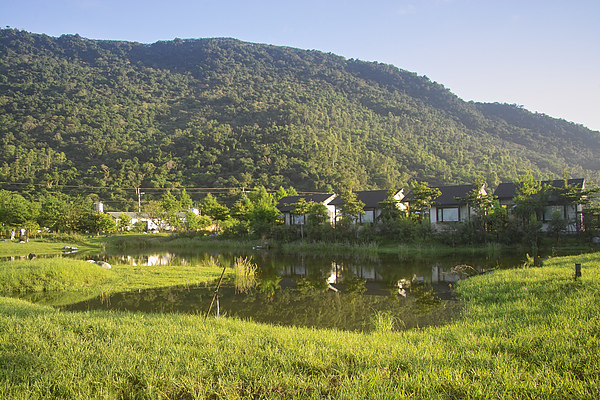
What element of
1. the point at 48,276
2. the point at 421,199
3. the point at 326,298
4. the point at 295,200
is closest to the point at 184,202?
the point at 295,200

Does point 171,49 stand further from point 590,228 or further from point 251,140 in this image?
point 590,228

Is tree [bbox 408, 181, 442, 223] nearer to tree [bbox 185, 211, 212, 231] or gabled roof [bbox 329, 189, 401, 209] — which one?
gabled roof [bbox 329, 189, 401, 209]

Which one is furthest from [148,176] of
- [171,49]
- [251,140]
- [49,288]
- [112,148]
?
[171,49]

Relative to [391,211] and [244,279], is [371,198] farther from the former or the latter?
[244,279]

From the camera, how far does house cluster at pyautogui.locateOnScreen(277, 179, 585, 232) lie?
Answer: 1083 inches

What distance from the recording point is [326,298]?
11.8 meters

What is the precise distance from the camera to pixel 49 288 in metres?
13.4

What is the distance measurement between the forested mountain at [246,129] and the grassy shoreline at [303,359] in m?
27.8

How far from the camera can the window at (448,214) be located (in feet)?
104

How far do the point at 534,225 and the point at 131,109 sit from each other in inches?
4570

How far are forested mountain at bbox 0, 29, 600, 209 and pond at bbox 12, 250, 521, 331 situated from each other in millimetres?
17439

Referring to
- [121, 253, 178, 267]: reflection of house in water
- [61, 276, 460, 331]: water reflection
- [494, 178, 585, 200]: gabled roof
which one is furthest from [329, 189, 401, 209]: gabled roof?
[61, 276, 460, 331]: water reflection

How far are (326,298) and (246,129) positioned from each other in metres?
80.8

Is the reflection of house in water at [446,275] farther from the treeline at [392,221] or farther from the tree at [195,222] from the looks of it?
the tree at [195,222]
